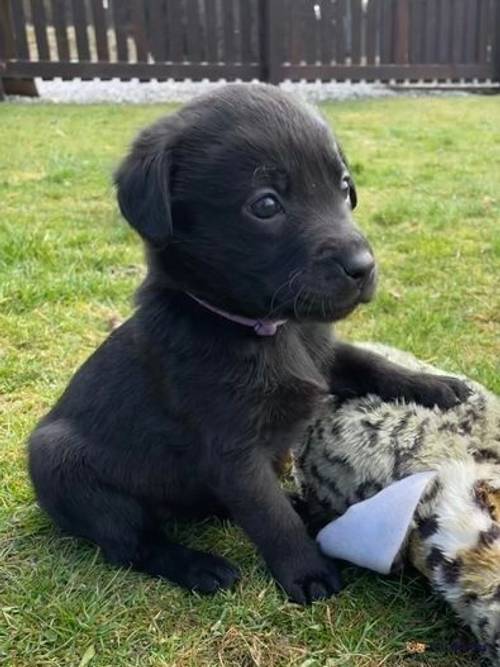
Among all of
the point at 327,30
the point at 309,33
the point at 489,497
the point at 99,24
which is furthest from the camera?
the point at 327,30

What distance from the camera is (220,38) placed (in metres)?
11.6

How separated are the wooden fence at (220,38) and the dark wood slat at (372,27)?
15 millimetres

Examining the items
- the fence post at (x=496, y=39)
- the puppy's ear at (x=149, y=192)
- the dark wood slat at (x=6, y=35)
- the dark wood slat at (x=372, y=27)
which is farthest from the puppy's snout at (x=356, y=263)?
the fence post at (x=496, y=39)

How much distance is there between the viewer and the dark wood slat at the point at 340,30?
12.2m

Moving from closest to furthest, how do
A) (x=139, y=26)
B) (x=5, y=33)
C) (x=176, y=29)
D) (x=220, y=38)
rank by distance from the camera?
(x=5, y=33) → (x=139, y=26) → (x=176, y=29) → (x=220, y=38)

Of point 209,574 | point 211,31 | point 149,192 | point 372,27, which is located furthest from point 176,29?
point 209,574

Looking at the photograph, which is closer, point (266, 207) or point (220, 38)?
point (266, 207)

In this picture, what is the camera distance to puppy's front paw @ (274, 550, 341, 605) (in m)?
1.89

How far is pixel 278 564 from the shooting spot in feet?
6.33

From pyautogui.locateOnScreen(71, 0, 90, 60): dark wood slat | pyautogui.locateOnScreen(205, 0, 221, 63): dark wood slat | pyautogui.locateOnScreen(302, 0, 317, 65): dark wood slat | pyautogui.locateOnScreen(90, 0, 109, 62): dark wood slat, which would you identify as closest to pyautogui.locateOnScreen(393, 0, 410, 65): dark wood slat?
pyautogui.locateOnScreen(302, 0, 317, 65): dark wood slat

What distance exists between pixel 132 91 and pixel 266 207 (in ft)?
35.9

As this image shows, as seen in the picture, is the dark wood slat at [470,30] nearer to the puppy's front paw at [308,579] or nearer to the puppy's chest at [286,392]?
the puppy's chest at [286,392]

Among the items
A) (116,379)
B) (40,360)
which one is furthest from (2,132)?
(116,379)

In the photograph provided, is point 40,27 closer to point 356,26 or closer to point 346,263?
point 356,26
